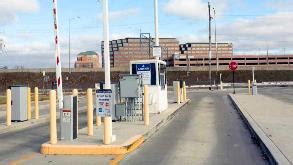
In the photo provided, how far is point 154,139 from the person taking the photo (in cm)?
1421

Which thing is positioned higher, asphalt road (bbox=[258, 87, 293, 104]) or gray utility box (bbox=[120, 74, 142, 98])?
gray utility box (bbox=[120, 74, 142, 98])

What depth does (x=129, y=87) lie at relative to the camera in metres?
18.1

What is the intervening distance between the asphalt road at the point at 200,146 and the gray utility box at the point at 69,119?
1770mm

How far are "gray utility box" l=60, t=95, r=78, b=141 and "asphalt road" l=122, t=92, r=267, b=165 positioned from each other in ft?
5.81

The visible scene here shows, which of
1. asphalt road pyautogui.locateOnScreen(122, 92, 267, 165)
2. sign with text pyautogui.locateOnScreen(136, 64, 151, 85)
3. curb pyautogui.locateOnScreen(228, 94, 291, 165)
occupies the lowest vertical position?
asphalt road pyautogui.locateOnScreen(122, 92, 267, 165)

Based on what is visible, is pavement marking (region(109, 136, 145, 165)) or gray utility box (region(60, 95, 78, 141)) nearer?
pavement marking (region(109, 136, 145, 165))

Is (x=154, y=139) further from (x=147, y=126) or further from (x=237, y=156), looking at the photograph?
(x=237, y=156)

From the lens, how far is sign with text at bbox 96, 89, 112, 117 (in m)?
12.1

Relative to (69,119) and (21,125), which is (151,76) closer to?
(21,125)

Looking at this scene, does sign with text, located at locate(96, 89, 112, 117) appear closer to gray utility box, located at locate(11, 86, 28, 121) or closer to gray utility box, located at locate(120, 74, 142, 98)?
gray utility box, located at locate(120, 74, 142, 98)

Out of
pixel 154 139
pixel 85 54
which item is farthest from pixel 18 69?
pixel 154 139

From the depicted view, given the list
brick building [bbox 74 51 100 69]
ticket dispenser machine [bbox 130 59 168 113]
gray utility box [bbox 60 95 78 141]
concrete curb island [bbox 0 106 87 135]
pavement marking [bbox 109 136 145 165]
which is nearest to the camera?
pavement marking [bbox 109 136 145 165]

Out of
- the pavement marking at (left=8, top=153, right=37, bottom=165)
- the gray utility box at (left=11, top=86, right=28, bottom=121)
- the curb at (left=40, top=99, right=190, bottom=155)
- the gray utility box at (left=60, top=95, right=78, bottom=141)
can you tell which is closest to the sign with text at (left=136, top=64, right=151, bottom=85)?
the gray utility box at (left=11, top=86, right=28, bottom=121)

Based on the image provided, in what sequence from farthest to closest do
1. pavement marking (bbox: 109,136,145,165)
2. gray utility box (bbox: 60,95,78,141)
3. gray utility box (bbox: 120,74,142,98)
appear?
gray utility box (bbox: 120,74,142,98), gray utility box (bbox: 60,95,78,141), pavement marking (bbox: 109,136,145,165)
